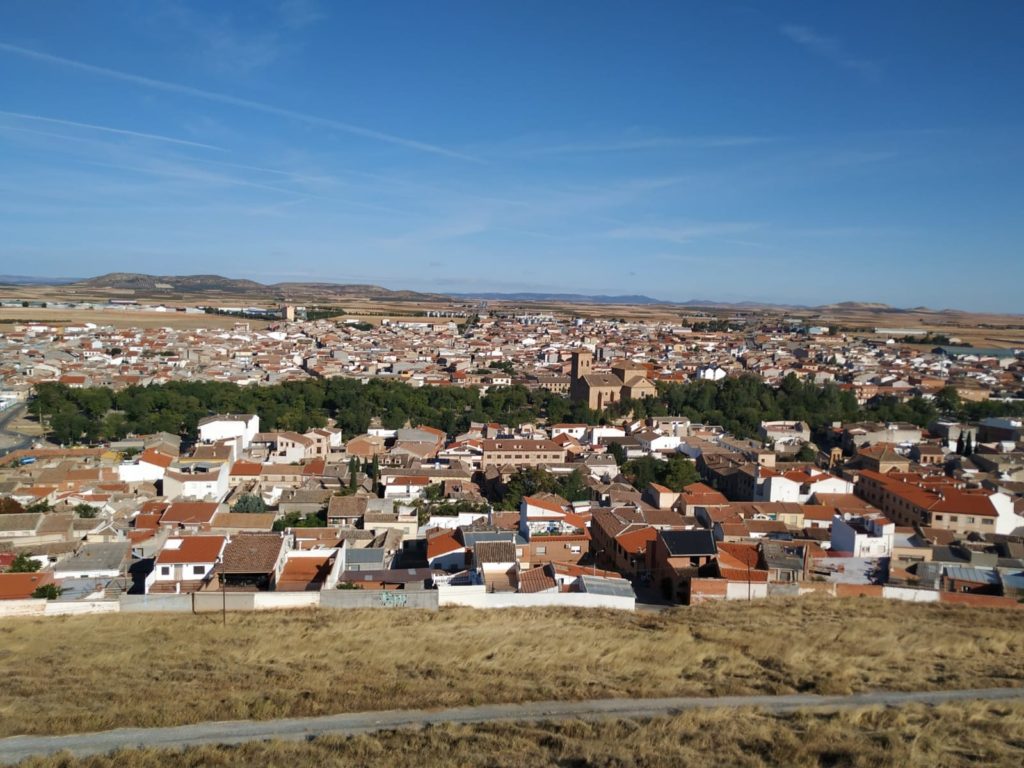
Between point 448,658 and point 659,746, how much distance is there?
3.28 meters

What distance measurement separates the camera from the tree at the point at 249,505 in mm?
18438

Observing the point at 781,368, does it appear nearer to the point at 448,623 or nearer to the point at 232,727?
the point at 448,623

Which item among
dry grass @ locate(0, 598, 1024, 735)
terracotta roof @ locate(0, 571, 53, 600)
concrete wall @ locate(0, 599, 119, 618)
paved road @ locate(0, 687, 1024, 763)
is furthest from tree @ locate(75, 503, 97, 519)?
paved road @ locate(0, 687, 1024, 763)

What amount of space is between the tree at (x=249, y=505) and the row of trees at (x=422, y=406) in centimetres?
1073

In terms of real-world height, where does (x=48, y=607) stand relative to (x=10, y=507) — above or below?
above

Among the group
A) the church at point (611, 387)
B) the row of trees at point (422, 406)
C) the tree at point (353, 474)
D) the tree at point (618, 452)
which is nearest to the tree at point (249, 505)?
the tree at point (353, 474)

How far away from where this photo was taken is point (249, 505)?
18.5 m

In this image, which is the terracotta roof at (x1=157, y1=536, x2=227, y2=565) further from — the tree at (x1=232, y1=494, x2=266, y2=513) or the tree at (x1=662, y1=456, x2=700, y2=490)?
the tree at (x1=662, y1=456, x2=700, y2=490)

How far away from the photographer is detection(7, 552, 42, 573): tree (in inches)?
508

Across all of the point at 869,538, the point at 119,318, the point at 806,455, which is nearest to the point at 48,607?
the point at 869,538

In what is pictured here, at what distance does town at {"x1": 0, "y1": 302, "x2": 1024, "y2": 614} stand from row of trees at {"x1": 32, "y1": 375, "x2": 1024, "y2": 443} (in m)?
0.15

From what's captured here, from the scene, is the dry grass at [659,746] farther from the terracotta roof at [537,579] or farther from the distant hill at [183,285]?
the distant hill at [183,285]

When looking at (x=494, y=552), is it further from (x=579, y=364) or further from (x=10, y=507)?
(x=579, y=364)

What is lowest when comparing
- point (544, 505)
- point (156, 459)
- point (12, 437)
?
point (12, 437)
